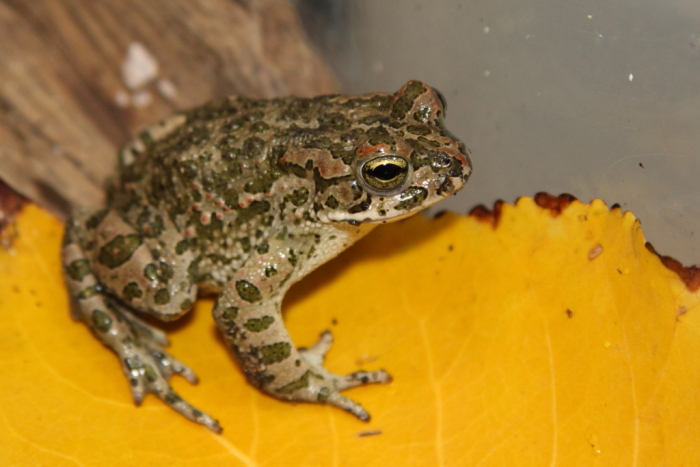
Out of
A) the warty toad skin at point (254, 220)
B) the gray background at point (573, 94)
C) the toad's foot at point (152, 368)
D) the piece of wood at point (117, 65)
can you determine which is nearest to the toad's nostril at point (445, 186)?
the warty toad skin at point (254, 220)

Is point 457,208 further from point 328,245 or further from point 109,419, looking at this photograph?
point 109,419

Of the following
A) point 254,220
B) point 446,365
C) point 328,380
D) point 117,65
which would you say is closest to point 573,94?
point 446,365

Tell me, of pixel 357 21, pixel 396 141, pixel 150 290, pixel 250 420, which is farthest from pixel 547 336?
pixel 357 21

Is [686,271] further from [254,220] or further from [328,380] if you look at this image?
[254,220]

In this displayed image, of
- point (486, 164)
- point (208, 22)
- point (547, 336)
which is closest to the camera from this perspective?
point (547, 336)

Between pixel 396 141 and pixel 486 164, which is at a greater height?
pixel 486 164

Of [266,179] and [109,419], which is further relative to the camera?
[266,179]

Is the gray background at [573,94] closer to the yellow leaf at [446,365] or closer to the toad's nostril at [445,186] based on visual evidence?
the yellow leaf at [446,365]
